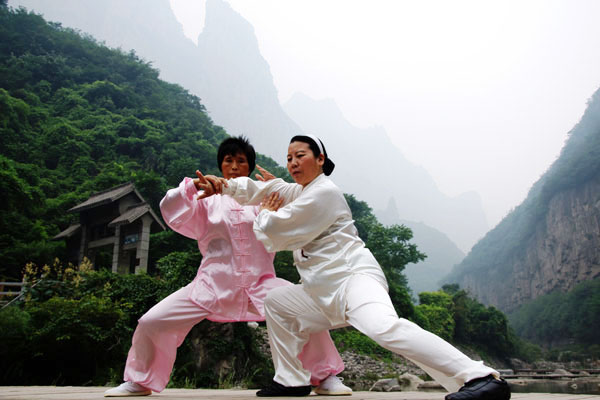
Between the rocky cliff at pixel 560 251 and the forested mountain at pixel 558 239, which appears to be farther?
the forested mountain at pixel 558 239

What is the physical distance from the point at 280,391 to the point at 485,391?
1210 millimetres

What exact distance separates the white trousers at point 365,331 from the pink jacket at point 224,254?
0.92ft

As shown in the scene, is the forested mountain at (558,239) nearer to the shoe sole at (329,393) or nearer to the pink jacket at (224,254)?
the shoe sole at (329,393)

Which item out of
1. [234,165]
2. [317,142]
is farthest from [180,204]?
[317,142]

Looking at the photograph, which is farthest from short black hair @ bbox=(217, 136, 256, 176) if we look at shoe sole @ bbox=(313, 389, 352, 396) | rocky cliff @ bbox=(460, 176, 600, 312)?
rocky cliff @ bbox=(460, 176, 600, 312)

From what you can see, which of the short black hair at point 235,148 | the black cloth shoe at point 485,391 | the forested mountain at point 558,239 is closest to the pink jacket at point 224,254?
the short black hair at point 235,148

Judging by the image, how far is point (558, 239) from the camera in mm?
46031

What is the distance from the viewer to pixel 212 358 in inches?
347

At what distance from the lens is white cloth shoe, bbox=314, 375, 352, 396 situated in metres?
2.63

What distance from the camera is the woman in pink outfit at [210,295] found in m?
2.65

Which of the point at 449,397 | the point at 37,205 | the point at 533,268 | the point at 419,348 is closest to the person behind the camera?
the point at 449,397

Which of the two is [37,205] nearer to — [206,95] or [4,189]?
[4,189]

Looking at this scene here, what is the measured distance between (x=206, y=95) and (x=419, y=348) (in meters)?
101

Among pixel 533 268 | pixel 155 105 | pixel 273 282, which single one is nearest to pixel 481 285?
pixel 533 268
